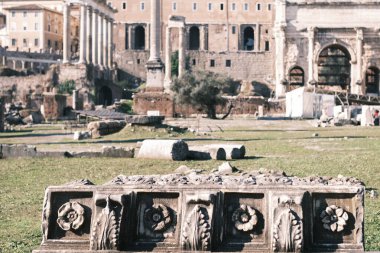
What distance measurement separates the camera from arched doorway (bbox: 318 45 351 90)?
202 ft

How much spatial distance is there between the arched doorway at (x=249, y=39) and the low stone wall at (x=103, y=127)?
73.2m

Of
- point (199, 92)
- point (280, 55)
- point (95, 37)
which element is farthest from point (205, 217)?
point (95, 37)

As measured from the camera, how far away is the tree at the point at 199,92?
148ft

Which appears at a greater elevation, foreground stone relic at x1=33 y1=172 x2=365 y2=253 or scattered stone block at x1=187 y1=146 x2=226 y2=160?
foreground stone relic at x1=33 y1=172 x2=365 y2=253

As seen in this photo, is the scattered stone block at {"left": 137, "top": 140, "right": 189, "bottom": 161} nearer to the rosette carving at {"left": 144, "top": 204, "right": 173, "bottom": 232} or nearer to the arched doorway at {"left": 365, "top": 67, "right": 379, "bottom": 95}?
the rosette carving at {"left": 144, "top": 204, "right": 173, "bottom": 232}

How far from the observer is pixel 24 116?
44812 mm

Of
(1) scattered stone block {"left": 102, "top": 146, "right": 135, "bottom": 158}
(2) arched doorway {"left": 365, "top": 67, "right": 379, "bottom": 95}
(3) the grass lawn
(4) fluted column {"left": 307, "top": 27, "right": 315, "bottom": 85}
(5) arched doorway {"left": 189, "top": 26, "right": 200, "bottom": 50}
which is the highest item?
(5) arched doorway {"left": 189, "top": 26, "right": 200, "bottom": 50}

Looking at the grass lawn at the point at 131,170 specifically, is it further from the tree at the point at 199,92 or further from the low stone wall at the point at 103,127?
the tree at the point at 199,92

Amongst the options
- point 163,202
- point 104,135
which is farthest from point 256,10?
point 163,202

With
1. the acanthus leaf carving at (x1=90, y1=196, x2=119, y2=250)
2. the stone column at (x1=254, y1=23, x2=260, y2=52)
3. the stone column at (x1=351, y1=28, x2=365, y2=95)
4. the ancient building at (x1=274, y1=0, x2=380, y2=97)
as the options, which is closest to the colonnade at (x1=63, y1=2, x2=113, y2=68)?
the ancient building at (x1=274, y1=0, x2=380, y2=97)

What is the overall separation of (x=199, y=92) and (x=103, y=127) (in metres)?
19.1

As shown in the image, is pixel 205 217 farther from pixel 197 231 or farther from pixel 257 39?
pixel 257 39

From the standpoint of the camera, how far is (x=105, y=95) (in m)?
71.3

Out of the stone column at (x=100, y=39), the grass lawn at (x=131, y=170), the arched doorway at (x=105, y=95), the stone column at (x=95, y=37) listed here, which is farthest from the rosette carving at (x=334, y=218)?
the stone column at (x=100, y=39)
